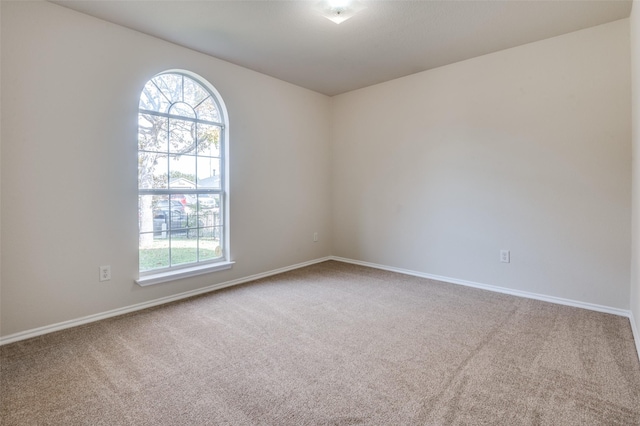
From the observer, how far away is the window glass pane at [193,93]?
3.17 m

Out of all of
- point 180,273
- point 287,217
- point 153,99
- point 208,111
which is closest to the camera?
point 153,99

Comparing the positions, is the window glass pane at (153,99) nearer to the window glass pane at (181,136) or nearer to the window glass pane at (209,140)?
the window glass pane at (181,136)

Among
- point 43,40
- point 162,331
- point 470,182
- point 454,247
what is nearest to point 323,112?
point 470,182

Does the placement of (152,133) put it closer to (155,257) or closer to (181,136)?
(181,136)

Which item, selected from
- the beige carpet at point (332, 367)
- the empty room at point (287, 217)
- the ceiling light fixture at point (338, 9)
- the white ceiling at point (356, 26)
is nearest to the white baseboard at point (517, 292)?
the empty room at point (287, 217)

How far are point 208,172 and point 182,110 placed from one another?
0.65 metres

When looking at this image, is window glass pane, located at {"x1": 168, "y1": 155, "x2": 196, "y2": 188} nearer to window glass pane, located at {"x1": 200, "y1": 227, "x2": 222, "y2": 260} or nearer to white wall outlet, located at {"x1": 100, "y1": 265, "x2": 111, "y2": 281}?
window glass pane, located at {"x1": 200, "y1": 227, "x2": 222, "y2": 260}

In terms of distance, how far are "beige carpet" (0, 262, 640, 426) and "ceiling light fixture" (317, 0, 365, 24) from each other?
2353 mm

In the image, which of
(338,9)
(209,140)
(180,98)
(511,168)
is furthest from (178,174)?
(511,168)

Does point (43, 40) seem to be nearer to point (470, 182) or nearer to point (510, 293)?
point (470, 182)

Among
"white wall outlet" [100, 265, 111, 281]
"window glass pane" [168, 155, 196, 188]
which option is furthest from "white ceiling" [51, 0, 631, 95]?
"white wall outlet" [100, 265, 111, 281]

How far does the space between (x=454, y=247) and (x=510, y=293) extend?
2.27 feet

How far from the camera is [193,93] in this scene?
10.6ft

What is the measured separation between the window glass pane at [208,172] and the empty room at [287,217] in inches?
0.9
